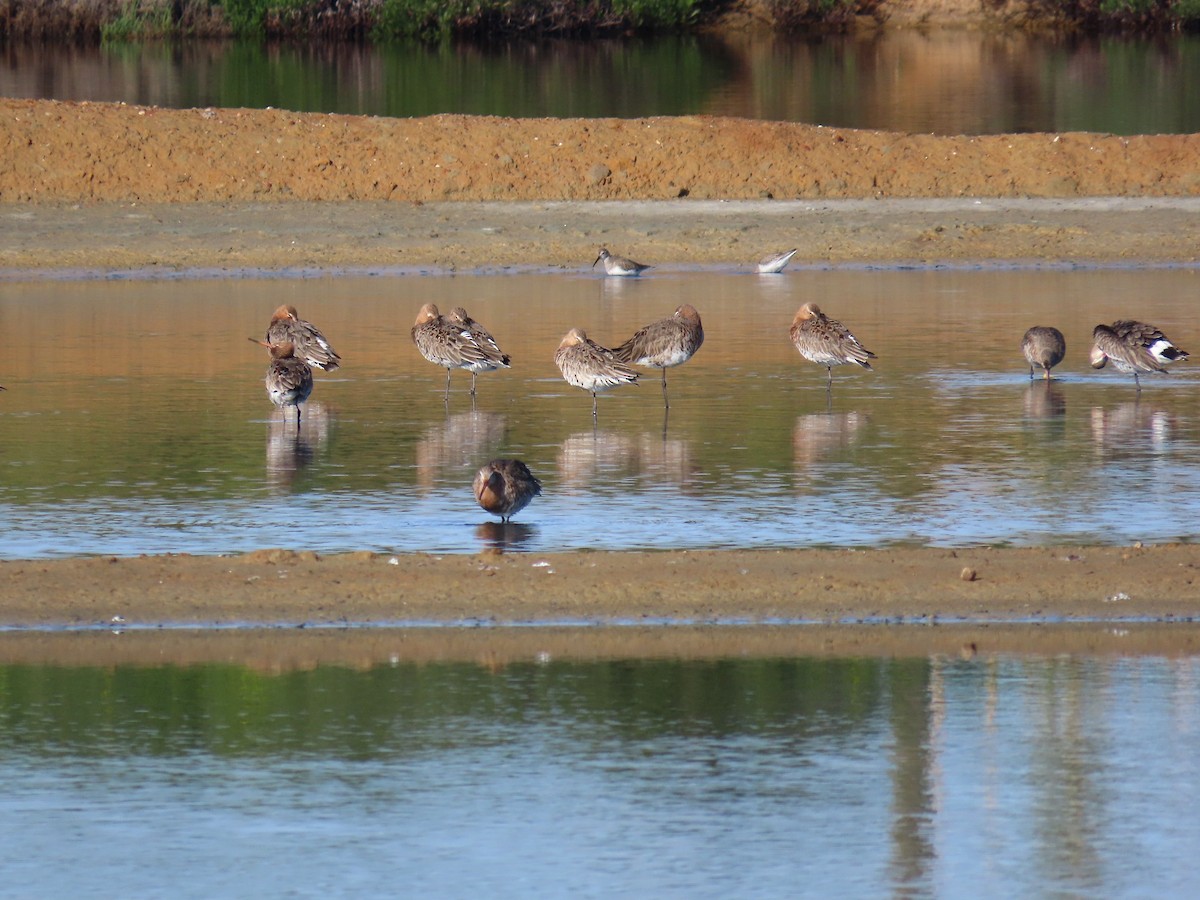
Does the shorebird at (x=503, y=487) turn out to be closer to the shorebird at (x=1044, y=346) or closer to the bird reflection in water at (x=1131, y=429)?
the bird reflection in water at (x=1131, y=429)

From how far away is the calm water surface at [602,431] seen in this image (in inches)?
485

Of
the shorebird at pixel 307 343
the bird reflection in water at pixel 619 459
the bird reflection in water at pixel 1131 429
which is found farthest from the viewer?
the shorebird at pixel 307 343

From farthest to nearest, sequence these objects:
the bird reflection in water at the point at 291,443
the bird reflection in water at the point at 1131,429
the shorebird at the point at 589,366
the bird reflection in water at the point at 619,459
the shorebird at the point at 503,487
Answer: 1. the shorebird at the point at 589,366
2. the bird reflection in water at the point at 1131,429
3. the bird reflection in water at the point at 291,443
4. the bird reflection in water at the point at 619,459
5. the shorebird at the point at 503,487

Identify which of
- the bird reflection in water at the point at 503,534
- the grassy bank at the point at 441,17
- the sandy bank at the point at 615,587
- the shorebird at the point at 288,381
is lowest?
the sandy bank at the point at 615,587

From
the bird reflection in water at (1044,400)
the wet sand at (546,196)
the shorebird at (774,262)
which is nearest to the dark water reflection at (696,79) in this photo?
the wet sand at (546,196)

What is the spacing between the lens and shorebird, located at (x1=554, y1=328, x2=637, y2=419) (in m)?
15.7

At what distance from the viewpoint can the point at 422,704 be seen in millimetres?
9195

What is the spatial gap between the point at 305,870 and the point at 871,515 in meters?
5.84

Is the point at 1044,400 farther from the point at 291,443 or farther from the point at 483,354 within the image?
the point at 291,443

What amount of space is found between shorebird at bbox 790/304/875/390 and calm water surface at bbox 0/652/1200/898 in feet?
24.5

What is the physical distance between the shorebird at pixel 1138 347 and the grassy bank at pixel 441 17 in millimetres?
53202

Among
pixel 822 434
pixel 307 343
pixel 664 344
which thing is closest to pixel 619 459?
pixel 822 434

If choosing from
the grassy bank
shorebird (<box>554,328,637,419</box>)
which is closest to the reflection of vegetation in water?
shorebird (<box>554,328,637,419</box>)

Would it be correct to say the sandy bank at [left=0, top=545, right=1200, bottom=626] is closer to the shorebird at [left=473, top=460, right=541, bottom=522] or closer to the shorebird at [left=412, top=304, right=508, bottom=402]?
the shorebird at [left=473, top=460, right=541, bottom=522]
